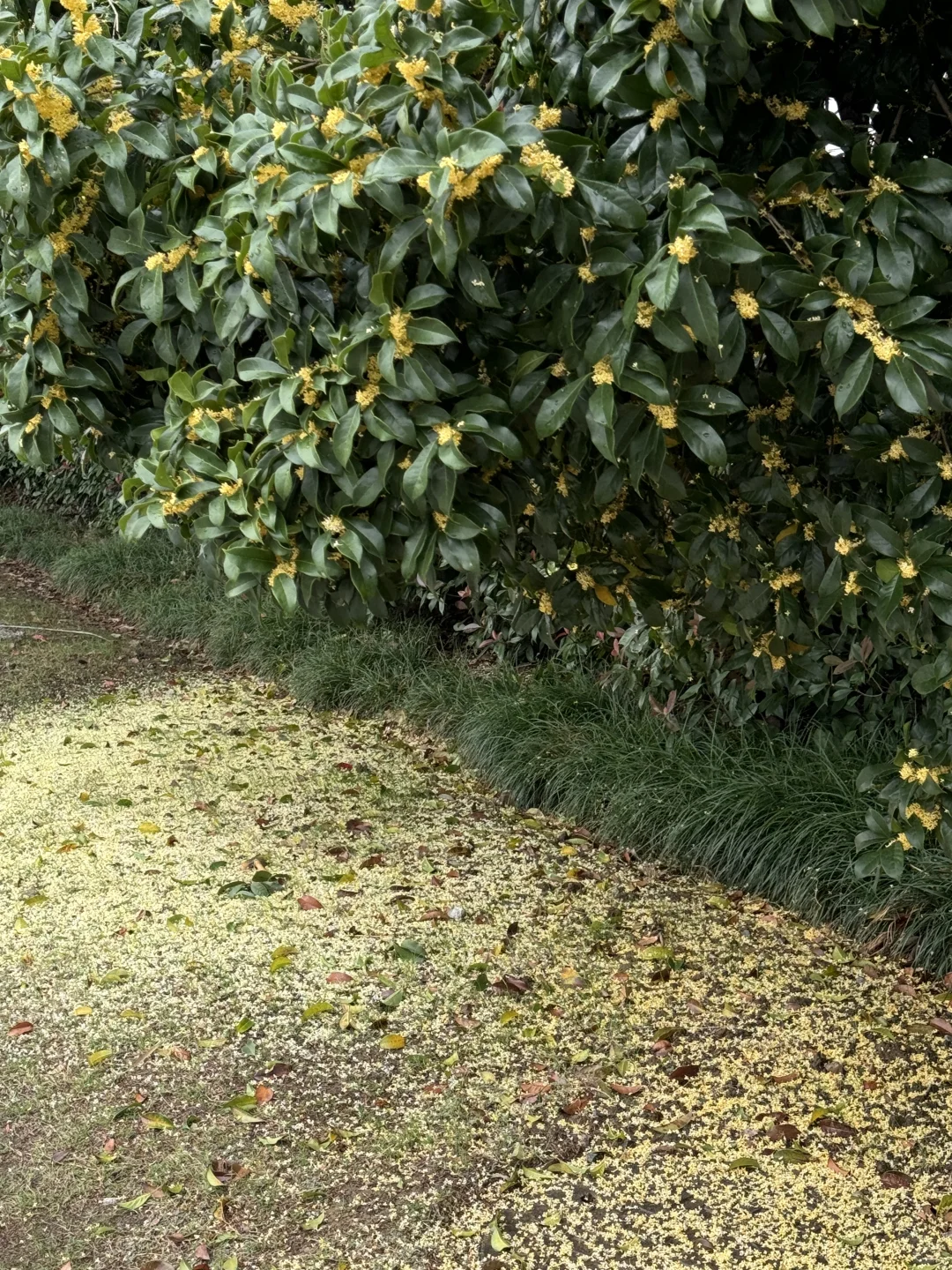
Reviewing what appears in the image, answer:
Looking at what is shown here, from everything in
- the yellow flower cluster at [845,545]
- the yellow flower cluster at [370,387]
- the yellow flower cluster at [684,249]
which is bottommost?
the yellow flower cluster at [845,545]

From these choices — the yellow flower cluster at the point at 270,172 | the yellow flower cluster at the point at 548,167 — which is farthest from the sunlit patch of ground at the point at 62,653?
the yellow flower cluster at the point at 548,167

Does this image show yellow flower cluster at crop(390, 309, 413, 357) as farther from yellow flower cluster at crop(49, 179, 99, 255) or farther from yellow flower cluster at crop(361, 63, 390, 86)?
yellow flower cluster at crop(49, 179, 99, 255)

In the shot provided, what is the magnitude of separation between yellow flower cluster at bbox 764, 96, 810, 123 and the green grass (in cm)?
207

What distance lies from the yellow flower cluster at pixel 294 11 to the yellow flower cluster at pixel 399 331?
0.76 meters

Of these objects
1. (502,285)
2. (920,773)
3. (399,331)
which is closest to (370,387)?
(399,331)

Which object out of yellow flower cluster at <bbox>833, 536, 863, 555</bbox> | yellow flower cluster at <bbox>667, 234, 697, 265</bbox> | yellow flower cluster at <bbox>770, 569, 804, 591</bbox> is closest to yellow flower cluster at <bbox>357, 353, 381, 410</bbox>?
yellow flower cluster at <bbox>667, 234, 697, 265</bbox>

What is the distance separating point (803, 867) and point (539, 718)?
1.29 m

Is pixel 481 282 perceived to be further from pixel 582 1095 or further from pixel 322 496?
pixel 582 1095

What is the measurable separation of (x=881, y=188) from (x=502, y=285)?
0.65 metres

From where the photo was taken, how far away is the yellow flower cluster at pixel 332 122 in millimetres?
1922

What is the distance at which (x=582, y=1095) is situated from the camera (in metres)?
2.87

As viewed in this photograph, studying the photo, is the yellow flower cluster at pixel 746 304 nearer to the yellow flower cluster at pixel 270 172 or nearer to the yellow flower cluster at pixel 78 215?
the yellow flower cluster at pixel 270 172

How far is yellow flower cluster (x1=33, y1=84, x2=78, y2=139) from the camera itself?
2254 millimetres

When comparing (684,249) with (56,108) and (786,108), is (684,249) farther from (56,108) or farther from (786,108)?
(56,108)
